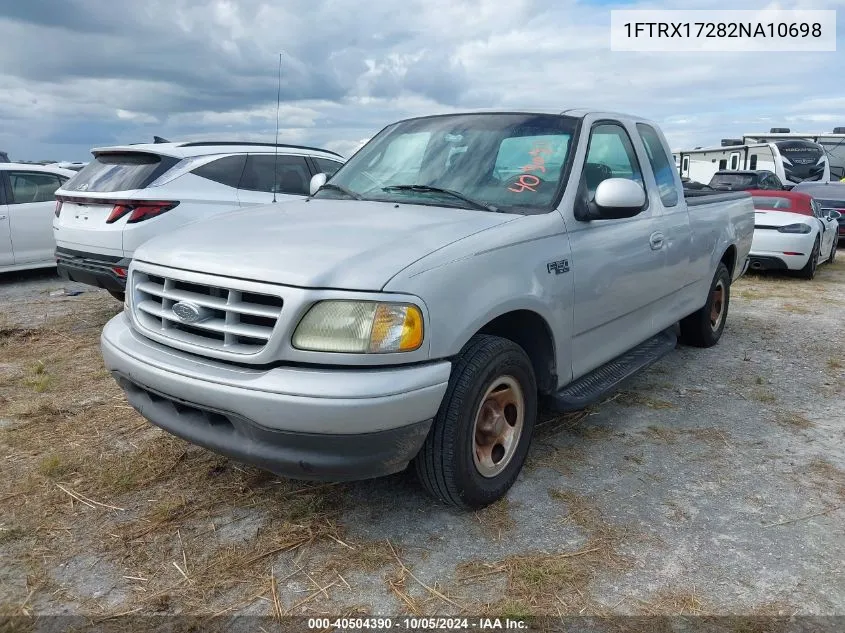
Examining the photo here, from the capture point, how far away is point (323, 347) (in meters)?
2.56

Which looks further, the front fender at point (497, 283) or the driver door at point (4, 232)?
the driver door at point (4, 232)

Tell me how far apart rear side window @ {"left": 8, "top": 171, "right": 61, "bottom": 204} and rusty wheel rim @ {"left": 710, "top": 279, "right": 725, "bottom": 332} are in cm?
797

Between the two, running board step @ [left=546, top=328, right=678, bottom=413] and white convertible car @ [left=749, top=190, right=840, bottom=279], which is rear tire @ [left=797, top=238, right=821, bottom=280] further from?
running board step @ [left=546, top=328, right=678, bottom=413]

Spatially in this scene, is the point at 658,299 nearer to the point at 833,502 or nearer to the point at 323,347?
the point at 833,502

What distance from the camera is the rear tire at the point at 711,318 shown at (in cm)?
591

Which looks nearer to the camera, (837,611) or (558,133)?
(837,611)

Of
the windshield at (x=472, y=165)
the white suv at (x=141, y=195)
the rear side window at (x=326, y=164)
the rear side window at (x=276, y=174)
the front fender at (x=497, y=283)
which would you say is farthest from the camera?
the rear side window at (x=326, y=164)

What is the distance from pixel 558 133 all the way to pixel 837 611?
8.53 feet

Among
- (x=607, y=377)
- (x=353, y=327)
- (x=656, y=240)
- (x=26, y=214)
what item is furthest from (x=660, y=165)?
(x=26, y=214)

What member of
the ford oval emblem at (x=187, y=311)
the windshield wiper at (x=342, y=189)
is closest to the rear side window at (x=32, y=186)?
the windshield wiper at (x=342, y=189)

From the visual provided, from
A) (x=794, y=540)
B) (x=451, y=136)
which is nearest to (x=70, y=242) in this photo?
(x=451, y=136)

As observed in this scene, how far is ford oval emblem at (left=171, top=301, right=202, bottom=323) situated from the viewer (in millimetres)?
2783

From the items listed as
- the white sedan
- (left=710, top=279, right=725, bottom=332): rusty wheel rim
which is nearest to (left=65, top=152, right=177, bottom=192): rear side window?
the white sedan

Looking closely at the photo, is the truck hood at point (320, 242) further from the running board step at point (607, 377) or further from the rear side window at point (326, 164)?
the rear side window at point (326, 164)
